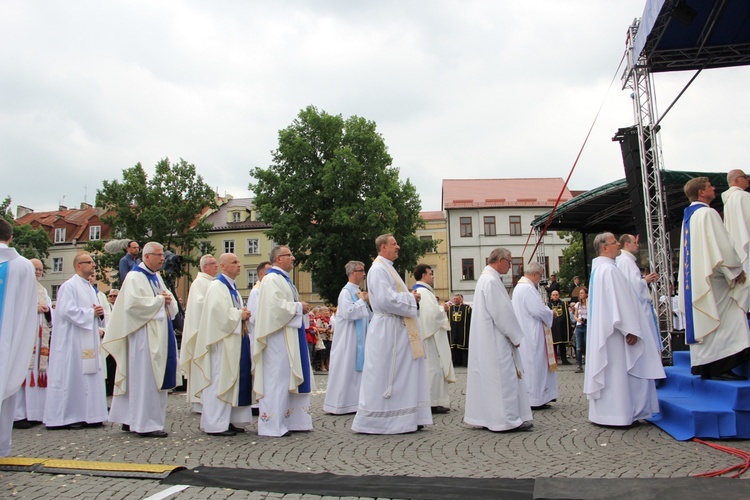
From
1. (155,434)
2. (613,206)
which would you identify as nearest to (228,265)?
(155,434)

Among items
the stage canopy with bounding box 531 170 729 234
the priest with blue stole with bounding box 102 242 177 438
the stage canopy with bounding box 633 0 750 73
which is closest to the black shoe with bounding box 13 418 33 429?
the priest with blue stole with bounding box 102 242 177 438

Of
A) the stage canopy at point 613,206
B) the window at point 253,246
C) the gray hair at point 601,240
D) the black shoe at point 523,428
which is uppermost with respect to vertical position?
the window at point 253,246

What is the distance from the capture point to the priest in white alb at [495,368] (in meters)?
6.96

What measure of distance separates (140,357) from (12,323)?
214cm

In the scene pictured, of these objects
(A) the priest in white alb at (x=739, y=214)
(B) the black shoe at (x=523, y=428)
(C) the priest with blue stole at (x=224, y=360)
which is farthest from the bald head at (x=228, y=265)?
(A) the priest in white alb at (x=739, y=214)

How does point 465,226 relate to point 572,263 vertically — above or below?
above

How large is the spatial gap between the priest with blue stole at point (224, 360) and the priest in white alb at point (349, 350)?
6.16 feet

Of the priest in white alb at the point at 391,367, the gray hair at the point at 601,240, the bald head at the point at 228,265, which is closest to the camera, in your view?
the priest in white alb at the point at 391,367

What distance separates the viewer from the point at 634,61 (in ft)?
38.2

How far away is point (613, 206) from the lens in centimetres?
1952

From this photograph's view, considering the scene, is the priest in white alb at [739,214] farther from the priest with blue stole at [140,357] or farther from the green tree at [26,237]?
the green tree at [26,237]

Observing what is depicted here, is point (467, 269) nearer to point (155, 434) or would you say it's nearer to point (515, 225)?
point (515, 225)

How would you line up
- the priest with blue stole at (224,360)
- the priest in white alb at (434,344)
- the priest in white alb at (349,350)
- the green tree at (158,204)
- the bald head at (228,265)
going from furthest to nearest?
the green tree at (158,204) → the priest in white alb at (349,350) → the priest in white alb at (434,344) → the bald head at (228,265) → the priest with blue stole at (224,360)

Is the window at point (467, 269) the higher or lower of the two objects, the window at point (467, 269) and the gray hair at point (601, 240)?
the higher
